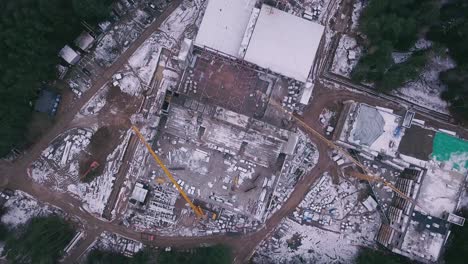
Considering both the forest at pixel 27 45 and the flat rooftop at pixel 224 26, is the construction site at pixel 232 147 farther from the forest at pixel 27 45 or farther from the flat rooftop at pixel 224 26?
the forest at pixel 27 45

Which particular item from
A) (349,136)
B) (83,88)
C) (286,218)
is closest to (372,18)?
(349,136)

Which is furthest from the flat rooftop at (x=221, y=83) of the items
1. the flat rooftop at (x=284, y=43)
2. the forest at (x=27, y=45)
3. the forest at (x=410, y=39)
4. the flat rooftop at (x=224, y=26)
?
the forest at (x=410, y=39)

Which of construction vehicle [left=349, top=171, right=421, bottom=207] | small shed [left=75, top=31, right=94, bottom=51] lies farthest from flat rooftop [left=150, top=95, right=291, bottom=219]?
small shed [left=75, top=31, right=94, bottom=51]

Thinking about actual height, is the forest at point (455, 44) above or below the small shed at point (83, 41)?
above

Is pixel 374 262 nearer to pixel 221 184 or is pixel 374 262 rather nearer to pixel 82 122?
pixel 221 184

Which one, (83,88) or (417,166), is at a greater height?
(417,166)
